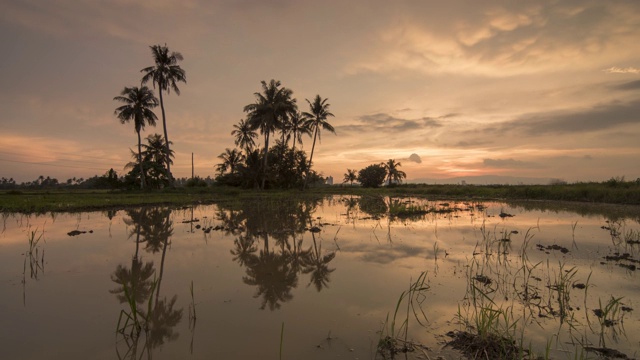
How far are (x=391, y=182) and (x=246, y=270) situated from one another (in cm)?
7038

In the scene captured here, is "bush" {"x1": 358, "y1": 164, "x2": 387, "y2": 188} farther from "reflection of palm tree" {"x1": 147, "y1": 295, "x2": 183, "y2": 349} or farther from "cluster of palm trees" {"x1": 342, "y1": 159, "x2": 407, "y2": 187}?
"reflection of palm tree" {"x1": 147, "y1": 295, "x2": 183, "y2": 349}

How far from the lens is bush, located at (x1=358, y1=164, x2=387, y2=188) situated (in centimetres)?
7238

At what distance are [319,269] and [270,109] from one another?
3338 centimetres

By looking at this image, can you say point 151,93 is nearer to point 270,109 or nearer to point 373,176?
point 270,109

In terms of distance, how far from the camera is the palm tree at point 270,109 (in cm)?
3791

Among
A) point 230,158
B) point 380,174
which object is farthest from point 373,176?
point 230,158

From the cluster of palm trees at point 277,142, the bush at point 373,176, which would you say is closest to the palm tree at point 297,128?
the cluster of palm trees at point 277,142

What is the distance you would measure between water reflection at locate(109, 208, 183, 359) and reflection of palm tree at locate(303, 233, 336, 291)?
7.79 feet

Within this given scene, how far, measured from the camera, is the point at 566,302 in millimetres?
4680

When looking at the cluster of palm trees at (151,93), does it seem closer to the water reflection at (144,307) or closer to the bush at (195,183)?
the bush at (195,183)

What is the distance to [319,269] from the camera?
6645 millimetres

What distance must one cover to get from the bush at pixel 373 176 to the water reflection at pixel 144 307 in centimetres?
6552

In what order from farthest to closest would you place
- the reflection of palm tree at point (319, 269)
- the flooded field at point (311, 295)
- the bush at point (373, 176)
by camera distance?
the bush at point (373, 176) → the reflection of palm tree at point (319, 269) → the flooded field at point (311, 295)

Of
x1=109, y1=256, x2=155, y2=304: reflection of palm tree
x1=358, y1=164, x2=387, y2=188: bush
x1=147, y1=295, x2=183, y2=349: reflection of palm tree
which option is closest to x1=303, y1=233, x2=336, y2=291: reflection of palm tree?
x1=147, y1=295, x2=183, y2=349: reflection of palm tree
